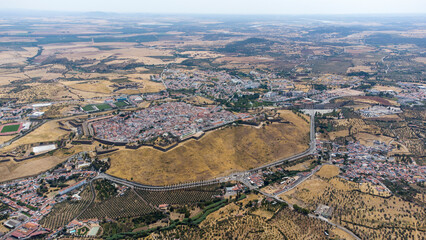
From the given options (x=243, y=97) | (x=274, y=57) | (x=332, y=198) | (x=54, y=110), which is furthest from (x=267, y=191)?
(x=274, y=57)

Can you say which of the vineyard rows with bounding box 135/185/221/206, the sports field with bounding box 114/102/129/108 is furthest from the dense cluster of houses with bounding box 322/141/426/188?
the sports field with bounding box 114/102/129/108

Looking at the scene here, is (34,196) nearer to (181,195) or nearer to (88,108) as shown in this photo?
(181,195)

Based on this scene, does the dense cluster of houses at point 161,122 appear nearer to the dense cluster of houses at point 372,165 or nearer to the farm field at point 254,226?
the farm field at point 254,226

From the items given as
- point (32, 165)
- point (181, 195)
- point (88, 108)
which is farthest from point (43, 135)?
point (181, 195)

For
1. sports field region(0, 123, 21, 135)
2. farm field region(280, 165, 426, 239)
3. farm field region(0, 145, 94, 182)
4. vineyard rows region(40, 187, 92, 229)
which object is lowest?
vineyard rows region(40, 187, 92, 229)

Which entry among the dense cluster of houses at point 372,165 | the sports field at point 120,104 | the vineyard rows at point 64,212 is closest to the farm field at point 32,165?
the vineyard rows at point 64,212

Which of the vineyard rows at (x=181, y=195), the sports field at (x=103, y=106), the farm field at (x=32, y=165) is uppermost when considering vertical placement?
the sports field at (x=103, y=106)

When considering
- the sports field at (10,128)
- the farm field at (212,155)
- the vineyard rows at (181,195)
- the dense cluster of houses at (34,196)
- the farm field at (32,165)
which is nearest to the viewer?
the dense cluster of houses at (34,196)

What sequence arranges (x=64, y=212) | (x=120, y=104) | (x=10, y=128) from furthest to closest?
(x=120, y=104) < (x=10, y=128) < (x=64, y=212)

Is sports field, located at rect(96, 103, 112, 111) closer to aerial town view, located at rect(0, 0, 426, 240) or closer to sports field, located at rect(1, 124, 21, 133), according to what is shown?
aerial town view, located at rect(0, 0, 426, 240)
